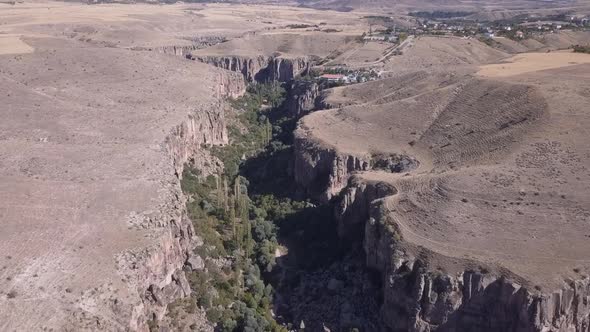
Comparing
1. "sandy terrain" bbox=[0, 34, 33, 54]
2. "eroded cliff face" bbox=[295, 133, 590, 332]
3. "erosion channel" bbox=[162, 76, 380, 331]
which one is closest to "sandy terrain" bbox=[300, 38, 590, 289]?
"eroded cliff face" bbox=[295, 133, 590, 332]

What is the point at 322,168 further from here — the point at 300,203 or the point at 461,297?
the point at 461,297

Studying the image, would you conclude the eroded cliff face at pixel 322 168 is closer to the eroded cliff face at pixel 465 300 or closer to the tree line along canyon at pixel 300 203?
the tree line along canyon at pixel 300 203

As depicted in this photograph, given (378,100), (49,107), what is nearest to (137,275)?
(49,107)

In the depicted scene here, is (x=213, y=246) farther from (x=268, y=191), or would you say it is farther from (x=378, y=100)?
(x=378, y=100)

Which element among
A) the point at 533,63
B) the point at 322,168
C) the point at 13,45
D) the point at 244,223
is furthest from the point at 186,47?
the point at 244,223

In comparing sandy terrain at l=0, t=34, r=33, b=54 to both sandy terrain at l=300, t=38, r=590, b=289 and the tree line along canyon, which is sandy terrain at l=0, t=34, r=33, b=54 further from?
sandy terrain at l=300, t=38, r=590, b=289
